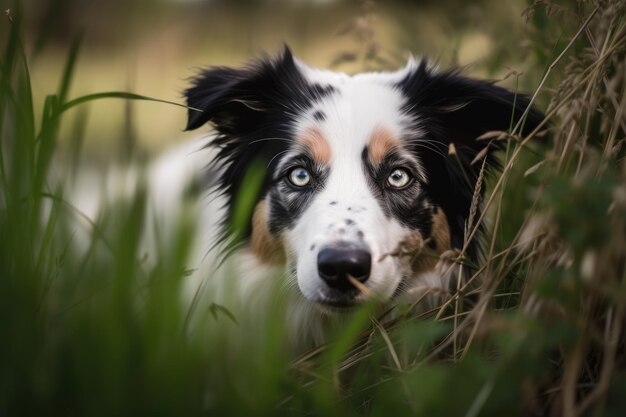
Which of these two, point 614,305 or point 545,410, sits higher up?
point 614,305

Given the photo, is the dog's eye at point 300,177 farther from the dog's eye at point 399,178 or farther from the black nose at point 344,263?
the black nose at point 344,263

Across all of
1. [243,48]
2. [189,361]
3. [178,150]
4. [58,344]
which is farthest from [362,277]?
[178,150]

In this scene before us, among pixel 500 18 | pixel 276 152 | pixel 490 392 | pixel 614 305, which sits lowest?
A: pixel 490 392

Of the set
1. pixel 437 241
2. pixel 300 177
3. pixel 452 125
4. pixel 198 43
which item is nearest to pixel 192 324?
pixel 300 177

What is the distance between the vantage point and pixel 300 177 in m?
2.97

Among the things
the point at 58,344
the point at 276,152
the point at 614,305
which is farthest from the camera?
the point at 276,152

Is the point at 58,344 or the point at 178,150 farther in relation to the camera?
the point at 178,150

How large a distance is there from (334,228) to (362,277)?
8.7 inches

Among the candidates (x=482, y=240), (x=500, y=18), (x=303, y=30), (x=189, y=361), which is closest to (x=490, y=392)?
(x=189, y=361)

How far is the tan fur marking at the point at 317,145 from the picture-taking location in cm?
292

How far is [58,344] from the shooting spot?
1.54m

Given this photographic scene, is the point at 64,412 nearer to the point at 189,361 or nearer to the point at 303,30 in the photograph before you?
the point at 189,361

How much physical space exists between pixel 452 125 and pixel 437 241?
569mm

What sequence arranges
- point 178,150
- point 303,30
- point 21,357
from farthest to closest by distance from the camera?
point 303,30, point 178,150, point 21,357
